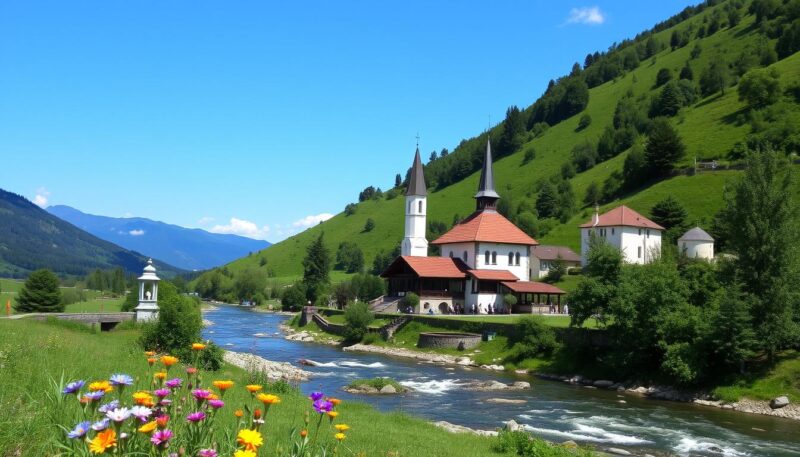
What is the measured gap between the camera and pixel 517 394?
33.3 m

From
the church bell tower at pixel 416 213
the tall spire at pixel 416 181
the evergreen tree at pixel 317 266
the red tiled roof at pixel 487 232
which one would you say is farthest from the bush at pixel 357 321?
the evergreen tree at pixel 317 266

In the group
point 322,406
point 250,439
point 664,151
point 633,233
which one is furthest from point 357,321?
point 664,151

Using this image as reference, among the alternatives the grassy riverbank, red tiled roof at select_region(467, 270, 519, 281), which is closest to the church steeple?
red tiled roof at select_region(467, 270, 519, 281)

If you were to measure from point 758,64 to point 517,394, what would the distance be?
114 metres

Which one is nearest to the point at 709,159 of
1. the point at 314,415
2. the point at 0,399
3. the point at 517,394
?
the point at 517,394

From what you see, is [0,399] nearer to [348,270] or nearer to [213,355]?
[213,355]

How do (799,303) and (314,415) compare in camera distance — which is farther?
(799,303)

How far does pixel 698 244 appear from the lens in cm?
7225

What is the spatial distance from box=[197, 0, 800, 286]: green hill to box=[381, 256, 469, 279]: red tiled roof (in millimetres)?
30801

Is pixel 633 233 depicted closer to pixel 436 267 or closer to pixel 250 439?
pixel 436 267

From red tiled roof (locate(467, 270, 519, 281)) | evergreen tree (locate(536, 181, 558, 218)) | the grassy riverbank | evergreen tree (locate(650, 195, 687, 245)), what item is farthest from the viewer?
evergreen tree (locate(536, 181, 558, 218))

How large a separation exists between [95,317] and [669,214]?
70735 millimetres

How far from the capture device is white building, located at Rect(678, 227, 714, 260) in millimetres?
71688

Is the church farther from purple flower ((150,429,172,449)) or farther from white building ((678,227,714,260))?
purple flower ((150,429,172,449))
